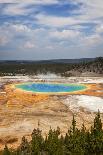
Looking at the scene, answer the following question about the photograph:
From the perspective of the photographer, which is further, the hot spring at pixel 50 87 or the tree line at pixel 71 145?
the hot spring at pixel 50 87

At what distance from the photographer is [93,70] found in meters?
74.6

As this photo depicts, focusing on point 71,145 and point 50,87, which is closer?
point 71,145

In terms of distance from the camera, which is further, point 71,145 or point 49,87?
point 49,87

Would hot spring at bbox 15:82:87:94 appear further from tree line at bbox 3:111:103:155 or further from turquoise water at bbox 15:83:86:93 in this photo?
tree line at bbox 3:111:103:155

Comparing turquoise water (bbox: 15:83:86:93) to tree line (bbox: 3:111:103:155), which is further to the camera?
turquoise water (bbox: 15:83:86:93)

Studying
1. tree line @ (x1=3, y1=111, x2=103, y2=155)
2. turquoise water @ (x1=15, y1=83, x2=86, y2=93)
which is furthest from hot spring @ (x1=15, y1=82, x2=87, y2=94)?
tree line @ (x1=3, y1=111, x2=103, y2=155)

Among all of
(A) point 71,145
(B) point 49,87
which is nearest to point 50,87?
(B) point 49,87

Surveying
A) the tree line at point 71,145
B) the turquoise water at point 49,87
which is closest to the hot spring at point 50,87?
the turquoise water at point 49,87

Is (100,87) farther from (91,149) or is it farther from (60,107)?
(91,149)

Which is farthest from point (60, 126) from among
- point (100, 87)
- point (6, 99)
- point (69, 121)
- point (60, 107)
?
point (100, 87)

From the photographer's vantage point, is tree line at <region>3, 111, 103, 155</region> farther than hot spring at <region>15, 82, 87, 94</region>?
No

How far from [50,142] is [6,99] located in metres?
20.2

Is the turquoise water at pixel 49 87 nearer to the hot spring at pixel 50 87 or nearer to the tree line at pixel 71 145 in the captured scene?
the hot spring at pixel 50 87

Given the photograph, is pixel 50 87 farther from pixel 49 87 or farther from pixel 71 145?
pixel 71 145
